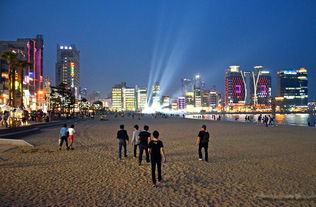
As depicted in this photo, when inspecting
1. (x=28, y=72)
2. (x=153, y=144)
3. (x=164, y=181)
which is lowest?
(x=164, y=181)

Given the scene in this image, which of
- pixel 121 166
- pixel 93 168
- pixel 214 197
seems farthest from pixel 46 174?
pixel 214 197

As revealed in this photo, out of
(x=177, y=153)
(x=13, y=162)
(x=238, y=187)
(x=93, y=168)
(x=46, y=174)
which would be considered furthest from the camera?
(x=177, y=153)

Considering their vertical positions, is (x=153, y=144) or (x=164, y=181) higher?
(x=153, y=144)

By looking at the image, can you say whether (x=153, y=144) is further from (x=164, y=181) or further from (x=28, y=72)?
(x=28, y=72)

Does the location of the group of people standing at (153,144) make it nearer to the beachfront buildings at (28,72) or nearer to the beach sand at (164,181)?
the beach sand at (164,181)

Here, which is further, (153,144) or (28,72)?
A: (28,72)

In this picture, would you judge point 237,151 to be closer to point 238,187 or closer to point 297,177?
point 297,177

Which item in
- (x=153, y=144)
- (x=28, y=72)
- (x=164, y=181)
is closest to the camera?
(x=153, y=144)

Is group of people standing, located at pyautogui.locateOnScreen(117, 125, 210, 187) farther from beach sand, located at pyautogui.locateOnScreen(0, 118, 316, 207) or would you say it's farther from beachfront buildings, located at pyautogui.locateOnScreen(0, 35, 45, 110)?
beachfront buildings, located at pyautogui.locateOnScreen(0, 35, 45, 110)

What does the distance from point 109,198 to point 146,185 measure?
1537 mm

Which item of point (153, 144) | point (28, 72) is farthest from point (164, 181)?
point (28, 72)

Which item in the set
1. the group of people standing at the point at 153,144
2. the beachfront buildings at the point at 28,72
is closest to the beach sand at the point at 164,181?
the group of people standing at the point at 153,144

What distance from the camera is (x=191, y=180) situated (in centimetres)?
911

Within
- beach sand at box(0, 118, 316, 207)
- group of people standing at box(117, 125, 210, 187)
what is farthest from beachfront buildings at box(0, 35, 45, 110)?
group of people standing at box(117, 125, 210, 187)
